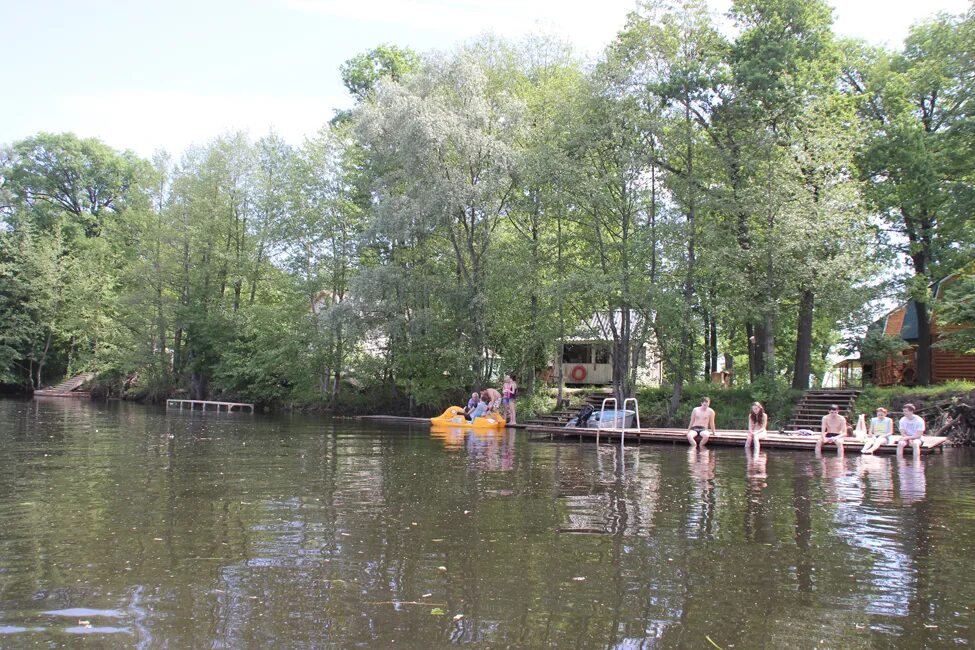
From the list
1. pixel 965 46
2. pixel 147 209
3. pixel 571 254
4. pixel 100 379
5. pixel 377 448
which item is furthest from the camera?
pixel 100 379

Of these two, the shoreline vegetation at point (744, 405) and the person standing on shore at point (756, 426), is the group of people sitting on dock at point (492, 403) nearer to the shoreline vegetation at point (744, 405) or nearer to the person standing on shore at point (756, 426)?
the shoreline vegetation at point (744, 405)

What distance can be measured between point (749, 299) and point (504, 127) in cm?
1318

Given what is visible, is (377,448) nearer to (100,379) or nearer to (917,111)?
(917,111)

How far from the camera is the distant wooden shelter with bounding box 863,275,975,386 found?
3014 centimetres

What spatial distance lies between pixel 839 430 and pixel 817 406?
5.55 metres

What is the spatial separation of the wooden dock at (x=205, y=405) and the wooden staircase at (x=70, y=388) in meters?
11.8

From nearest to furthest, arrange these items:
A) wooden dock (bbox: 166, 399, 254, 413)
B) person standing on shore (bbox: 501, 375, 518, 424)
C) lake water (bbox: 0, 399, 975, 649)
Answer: lake water (bbox: 0, 399, 975, 649) < person standing on shore (bbox: 501, 375, 518, 424) < wooden dock (bbox: 166, 399, 254, 413)

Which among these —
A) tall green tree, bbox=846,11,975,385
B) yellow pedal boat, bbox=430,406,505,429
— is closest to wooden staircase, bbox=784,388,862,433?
tall green tree, bbox=846,11,975,385

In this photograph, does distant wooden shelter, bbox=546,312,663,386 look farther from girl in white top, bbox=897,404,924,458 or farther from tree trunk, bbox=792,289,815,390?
girl in white top, bbox=897,404,924,458

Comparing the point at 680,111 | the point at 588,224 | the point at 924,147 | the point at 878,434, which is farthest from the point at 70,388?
the point at 924,147

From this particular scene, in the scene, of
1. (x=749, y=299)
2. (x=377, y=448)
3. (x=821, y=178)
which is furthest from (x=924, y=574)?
(x=821, y=178)

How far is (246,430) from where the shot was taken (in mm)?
23703

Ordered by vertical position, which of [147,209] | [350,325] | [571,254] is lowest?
[350,325]

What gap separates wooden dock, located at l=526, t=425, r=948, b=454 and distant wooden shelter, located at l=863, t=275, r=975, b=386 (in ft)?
37.4
